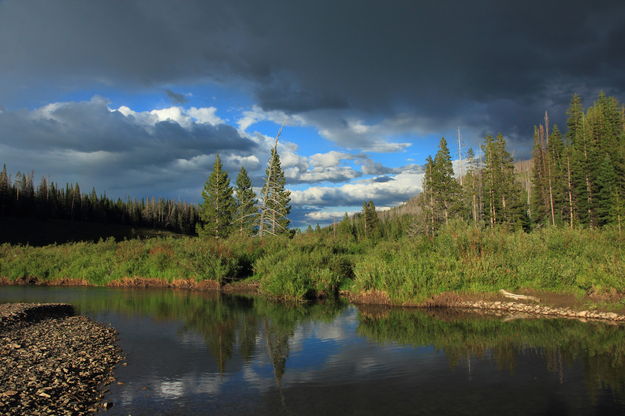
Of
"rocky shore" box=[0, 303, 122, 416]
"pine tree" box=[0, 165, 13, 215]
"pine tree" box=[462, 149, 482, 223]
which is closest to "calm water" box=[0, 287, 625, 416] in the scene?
"rocky shore" box=[0, 303, 122, 416]

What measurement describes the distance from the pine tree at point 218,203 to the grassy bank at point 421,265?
98.0ft

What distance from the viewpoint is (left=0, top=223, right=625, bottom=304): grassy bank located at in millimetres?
20922

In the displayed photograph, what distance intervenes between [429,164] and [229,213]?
3598cm

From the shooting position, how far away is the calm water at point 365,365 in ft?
31.1

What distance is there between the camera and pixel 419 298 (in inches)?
875

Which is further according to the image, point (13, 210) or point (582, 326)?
point (13, 210)

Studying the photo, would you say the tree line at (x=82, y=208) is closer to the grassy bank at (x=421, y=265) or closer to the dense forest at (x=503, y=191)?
the dense forest at (x=503, y=191)

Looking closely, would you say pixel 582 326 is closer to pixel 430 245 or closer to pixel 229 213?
pixel 430 245

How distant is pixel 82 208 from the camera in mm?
129875

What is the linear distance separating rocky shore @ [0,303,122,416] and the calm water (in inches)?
24.2

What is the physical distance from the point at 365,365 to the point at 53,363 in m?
8.28

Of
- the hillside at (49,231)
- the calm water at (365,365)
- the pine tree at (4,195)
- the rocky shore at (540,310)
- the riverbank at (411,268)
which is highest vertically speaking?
the pine tree at (4,195)

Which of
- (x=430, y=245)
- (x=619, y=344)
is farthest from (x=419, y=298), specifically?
(x=619, y=344)

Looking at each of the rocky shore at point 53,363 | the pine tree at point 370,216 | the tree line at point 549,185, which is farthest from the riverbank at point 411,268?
the pine tree at point 370,216
